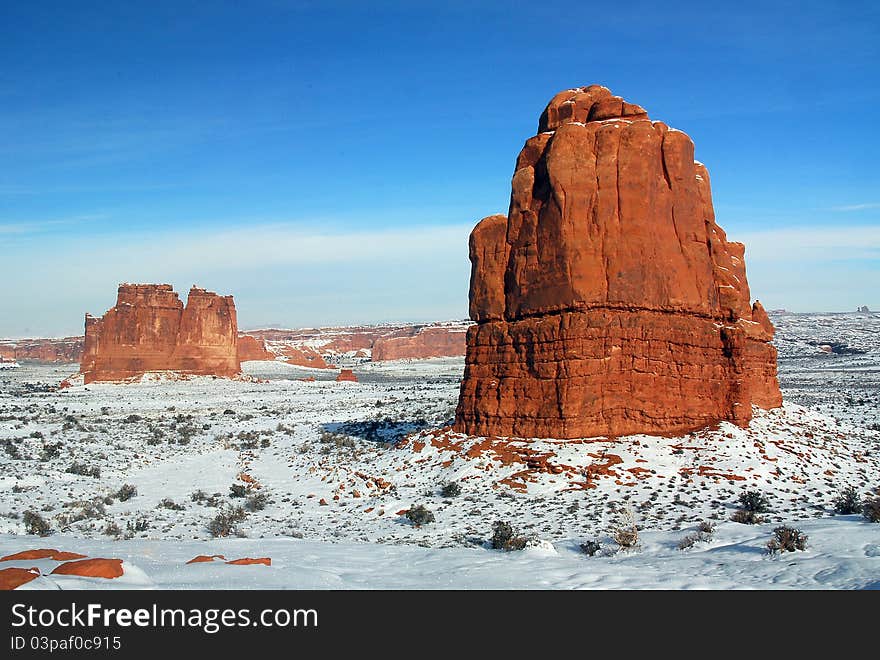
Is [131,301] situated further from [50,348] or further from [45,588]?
[50,348]

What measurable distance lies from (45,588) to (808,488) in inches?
622

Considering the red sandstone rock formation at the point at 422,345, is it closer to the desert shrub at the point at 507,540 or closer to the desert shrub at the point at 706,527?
the desert shrub at the point at 706,527

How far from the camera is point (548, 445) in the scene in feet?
58.9

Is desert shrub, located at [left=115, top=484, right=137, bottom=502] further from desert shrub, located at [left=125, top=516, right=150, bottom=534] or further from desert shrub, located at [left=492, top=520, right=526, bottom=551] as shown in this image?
desert shrub, located at [left=492, top=520, right=526, bottom=551]

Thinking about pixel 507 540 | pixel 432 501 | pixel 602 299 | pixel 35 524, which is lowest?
pixel 432 501

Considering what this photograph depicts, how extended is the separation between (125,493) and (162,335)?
67610 mm

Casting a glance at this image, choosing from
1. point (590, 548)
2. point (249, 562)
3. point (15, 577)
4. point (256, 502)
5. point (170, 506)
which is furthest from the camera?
point (256, 502)

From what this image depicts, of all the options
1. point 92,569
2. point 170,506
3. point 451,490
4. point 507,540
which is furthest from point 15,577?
point 451,490

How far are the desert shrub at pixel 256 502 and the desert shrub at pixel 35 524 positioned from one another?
4.55 m

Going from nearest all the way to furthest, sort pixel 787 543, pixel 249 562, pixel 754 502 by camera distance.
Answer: pixel 249 562 < pixel 787 543 < pixel 754 502

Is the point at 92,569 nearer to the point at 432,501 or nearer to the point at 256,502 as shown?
the point at 432,501

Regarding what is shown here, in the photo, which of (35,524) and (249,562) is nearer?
(249,562)

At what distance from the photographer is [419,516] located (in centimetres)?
1458
